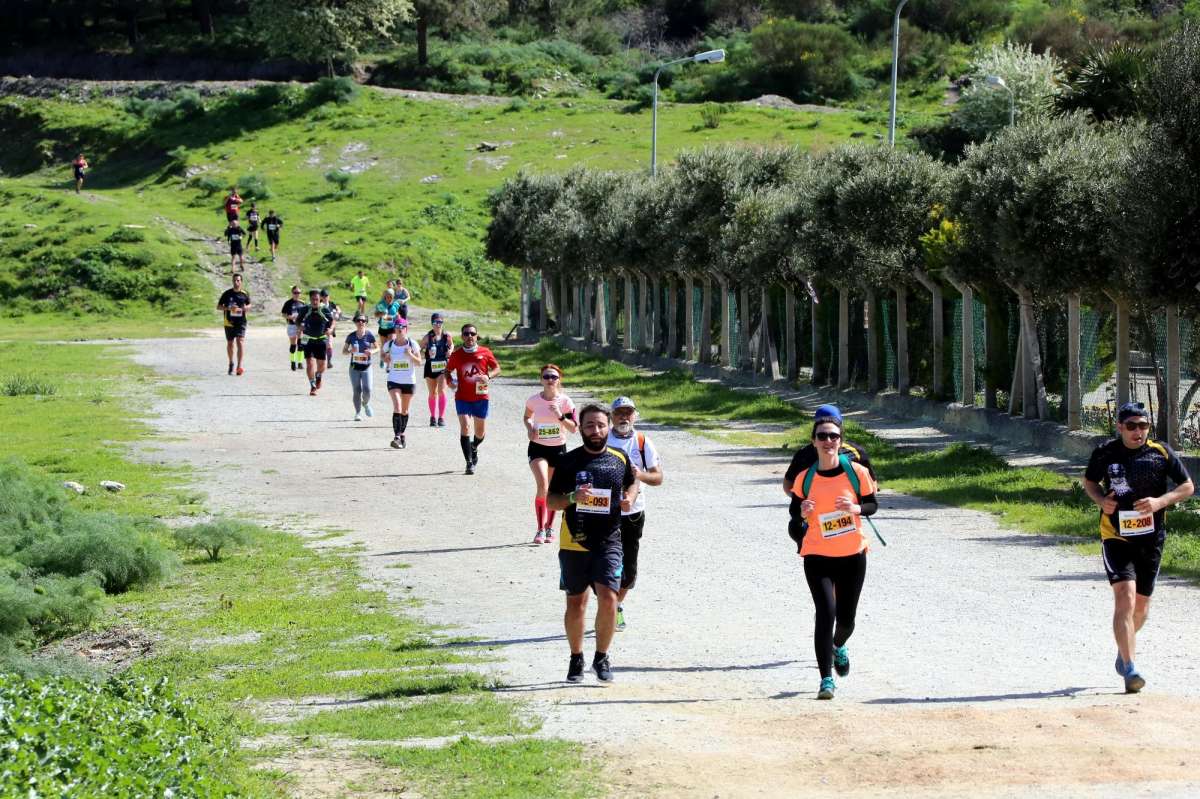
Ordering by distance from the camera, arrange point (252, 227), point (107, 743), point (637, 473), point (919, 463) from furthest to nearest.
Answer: point (252, 227)
point (919, 463)
point (637, 473)
point (107, 743)

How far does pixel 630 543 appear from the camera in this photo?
1193cm

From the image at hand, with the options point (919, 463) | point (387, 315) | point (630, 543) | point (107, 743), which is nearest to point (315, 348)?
point (387, 315)

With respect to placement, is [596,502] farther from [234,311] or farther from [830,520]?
[234,311]

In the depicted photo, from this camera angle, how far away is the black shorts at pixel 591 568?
10914mm

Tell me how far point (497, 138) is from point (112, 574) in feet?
220

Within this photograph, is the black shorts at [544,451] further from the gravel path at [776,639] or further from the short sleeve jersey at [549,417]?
the gravel path at [776,639]

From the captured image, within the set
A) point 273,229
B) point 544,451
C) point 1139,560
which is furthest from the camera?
point 273,229

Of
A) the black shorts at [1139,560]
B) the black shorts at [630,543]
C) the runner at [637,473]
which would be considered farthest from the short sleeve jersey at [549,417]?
the black shorts at [1139,560]

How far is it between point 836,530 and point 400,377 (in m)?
15.0

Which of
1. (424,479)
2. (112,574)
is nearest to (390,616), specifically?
(112,574)

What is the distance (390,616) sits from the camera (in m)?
13.5

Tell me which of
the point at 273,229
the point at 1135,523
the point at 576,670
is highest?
the point at 273,229

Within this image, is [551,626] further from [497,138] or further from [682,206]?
[497,138]

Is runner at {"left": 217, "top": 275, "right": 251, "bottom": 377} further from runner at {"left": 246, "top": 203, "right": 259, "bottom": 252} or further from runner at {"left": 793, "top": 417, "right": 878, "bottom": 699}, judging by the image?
runner at {"left": 793, "top": 417, "right": 878, "bottom": 699}
